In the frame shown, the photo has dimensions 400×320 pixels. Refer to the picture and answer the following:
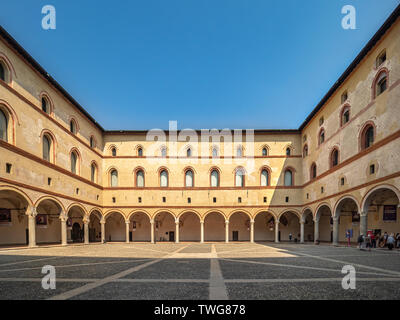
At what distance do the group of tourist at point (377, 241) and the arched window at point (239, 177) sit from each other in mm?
14053

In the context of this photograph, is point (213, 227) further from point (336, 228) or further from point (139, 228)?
point (336, 228)

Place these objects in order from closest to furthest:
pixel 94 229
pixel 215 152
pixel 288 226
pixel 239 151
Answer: pixel 239 151, pixel 215 152, pixel 288 226, pixel 94 229

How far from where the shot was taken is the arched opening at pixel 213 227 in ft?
105

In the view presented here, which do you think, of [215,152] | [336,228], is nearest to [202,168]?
[215,152]

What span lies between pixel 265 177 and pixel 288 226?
27.0ft

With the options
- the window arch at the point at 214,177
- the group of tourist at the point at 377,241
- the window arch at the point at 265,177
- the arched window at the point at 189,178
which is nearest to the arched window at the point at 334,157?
the group of tourist at the point at 377,241

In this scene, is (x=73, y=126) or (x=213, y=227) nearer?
(x=73, y=126)

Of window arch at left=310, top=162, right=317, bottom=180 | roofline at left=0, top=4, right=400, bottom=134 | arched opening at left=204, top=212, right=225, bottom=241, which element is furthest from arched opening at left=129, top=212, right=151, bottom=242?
window arch at left=310, top=162, right=317, bottom=180

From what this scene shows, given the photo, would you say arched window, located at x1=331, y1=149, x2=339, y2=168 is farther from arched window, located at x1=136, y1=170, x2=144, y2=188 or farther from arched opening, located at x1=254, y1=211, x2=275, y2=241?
arched window, located at x1=136, y1=170, x2=144, y2=188

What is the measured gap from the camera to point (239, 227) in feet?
105

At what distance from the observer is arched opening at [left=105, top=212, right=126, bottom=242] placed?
32.0 metres

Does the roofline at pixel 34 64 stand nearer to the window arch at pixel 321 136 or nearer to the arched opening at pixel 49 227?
the arched opening at pixel 49 227
